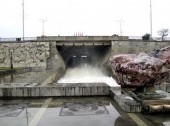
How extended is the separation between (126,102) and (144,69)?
1163 millimetres

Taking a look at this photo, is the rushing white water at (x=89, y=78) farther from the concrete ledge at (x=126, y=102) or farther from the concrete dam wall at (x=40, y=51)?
the concrete ledge at (x=126, y=102)

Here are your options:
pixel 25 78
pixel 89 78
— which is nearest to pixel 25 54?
pixel 89 78

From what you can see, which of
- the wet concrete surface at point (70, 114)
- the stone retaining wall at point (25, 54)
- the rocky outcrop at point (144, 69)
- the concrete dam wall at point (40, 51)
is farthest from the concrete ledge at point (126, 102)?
the stone retaining wall at point (25, 54)

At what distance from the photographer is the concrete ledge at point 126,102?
9362 mm

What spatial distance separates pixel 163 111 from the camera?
9094 millimetres

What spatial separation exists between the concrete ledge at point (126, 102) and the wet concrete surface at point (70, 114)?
18cm

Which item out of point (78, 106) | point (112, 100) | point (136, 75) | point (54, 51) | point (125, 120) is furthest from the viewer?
point (54, 51)

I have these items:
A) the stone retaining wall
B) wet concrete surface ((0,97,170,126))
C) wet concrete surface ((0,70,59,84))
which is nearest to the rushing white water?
the stone retaining wall

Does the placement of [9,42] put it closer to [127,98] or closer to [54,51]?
[54,51]

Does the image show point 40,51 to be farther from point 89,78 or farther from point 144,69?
point 144,69

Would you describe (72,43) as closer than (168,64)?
No

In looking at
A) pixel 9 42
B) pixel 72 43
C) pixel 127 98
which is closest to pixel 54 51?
pixel 72 43

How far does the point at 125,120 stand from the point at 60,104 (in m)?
3.26

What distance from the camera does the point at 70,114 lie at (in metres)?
9.23
